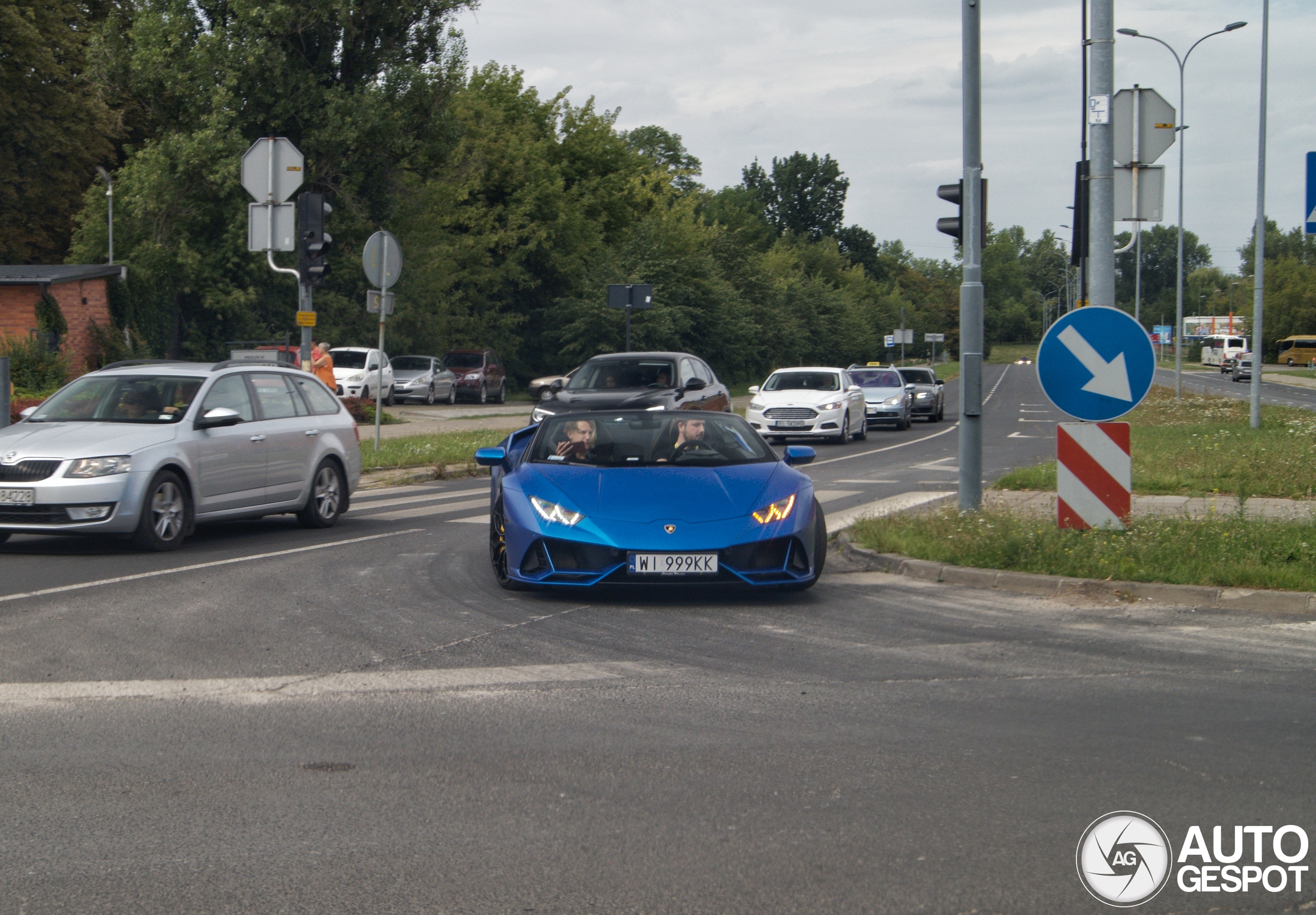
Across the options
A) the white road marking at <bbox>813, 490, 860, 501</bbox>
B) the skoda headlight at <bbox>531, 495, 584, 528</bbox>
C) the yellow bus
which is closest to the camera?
the skoda headlight at <bbox>531, 495, 584, 528</bbox>

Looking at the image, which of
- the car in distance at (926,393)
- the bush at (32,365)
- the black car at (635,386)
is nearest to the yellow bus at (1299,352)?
the car in distance at (926,393)

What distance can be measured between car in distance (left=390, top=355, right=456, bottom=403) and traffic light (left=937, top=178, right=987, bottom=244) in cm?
2869

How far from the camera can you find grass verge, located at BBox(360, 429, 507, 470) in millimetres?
19500

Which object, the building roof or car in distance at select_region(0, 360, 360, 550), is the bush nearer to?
the building roof

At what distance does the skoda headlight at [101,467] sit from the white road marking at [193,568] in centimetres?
102

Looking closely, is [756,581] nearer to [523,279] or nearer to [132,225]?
[132,225]

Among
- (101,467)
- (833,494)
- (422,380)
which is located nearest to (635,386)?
(833,494)

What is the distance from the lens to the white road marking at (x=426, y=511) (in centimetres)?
1376

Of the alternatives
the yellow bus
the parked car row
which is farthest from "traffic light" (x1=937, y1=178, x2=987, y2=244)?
the yellow bus

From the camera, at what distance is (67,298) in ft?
107

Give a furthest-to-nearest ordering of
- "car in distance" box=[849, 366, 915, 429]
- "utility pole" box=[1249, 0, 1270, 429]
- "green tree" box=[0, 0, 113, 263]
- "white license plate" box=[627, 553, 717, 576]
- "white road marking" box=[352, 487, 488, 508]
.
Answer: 1. "green tree" box=[0, 0, 113, 263]
2. "car in distance" box=[849, 366, 915, 429]
3. "utility pole" box=[1249, 0, 1270, 429]
4. "white road marking" box=[352, 487, 488, 508]
5. "white license plate" box=[627, 553, 717, 576]

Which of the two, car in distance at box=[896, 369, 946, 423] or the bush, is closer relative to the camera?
the bush

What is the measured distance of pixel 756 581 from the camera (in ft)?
27.7

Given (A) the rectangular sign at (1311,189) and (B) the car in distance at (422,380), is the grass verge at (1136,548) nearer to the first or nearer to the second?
(A) the rectangular sign at (1311,189)
